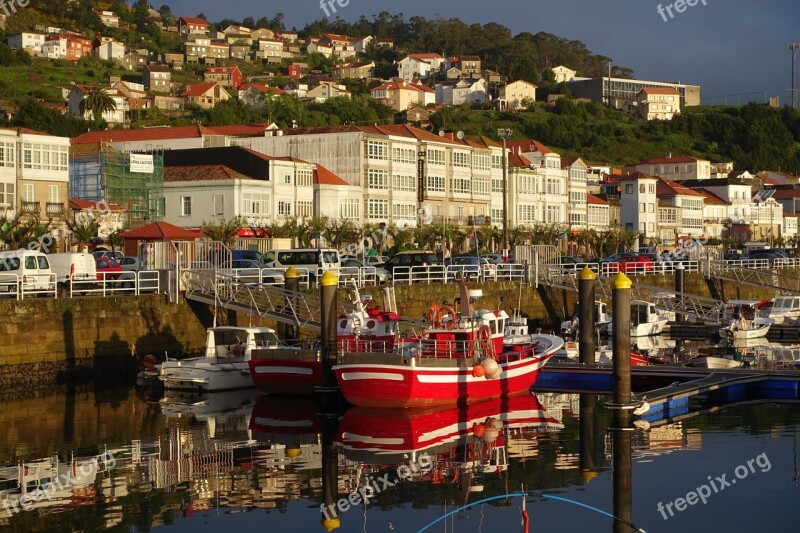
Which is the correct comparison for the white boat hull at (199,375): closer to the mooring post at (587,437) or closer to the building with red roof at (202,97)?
the mooring post at (587,437)

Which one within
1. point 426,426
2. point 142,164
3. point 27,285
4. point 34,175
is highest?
point 142,164

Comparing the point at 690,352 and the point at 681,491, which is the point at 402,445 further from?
the point at 690,352

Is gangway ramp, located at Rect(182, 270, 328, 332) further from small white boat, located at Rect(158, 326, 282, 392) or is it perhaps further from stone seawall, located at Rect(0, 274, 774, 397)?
small white boat, located at Rect(158, 326, 282, 392)

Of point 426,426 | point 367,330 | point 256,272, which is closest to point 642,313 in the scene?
point 256,272

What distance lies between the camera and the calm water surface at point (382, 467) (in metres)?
22.3

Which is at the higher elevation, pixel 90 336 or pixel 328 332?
pixel 328 332

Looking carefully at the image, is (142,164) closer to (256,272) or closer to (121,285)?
(256,272)

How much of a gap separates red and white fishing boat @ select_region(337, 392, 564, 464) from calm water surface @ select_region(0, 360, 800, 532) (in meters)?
0.06

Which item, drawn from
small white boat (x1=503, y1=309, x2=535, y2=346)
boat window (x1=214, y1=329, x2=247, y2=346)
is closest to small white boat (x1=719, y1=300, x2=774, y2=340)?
small white boat (x1=503, y1=309, x2=535, y2=346)

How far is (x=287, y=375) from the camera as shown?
36156 mm

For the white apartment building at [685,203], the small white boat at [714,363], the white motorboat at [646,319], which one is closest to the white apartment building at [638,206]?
the white apartment building at [685,203]

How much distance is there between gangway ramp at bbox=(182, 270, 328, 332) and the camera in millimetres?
40906

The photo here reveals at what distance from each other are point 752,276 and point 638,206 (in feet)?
157

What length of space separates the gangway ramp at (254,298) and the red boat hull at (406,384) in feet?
24.2
